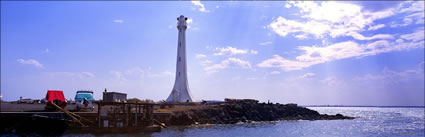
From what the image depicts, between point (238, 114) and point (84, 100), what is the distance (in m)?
21.3

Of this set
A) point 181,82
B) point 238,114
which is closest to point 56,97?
point 181,82

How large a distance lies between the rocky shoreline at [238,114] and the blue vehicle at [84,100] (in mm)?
7900

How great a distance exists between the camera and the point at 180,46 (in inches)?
1970

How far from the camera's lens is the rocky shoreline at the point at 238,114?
36.7m

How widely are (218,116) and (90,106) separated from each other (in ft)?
52.2

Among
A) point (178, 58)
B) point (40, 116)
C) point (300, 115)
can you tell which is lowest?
point (300, 115)

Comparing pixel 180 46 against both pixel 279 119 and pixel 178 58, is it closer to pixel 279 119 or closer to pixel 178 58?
pixel 178 58

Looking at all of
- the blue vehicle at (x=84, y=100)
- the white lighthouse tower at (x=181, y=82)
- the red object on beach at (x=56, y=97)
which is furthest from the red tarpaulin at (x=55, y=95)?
the white lighthouse tower at (x=181, y=82)

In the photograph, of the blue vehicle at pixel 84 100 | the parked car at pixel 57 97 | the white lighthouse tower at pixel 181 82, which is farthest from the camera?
the white lighthouse tower at pixel 181 82

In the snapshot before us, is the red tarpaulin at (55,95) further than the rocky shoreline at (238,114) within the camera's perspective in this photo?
No

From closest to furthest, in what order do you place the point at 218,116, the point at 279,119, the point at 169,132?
the point at 169,132, the point at 218,116, the point at 279,119

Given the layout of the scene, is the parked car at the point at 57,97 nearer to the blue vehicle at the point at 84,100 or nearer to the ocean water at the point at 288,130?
the blue vehicle at the point at 84,100

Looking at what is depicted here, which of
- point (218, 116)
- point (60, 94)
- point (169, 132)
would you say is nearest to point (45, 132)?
point (60, 94)

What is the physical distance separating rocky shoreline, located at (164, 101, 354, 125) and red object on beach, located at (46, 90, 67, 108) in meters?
10.1
